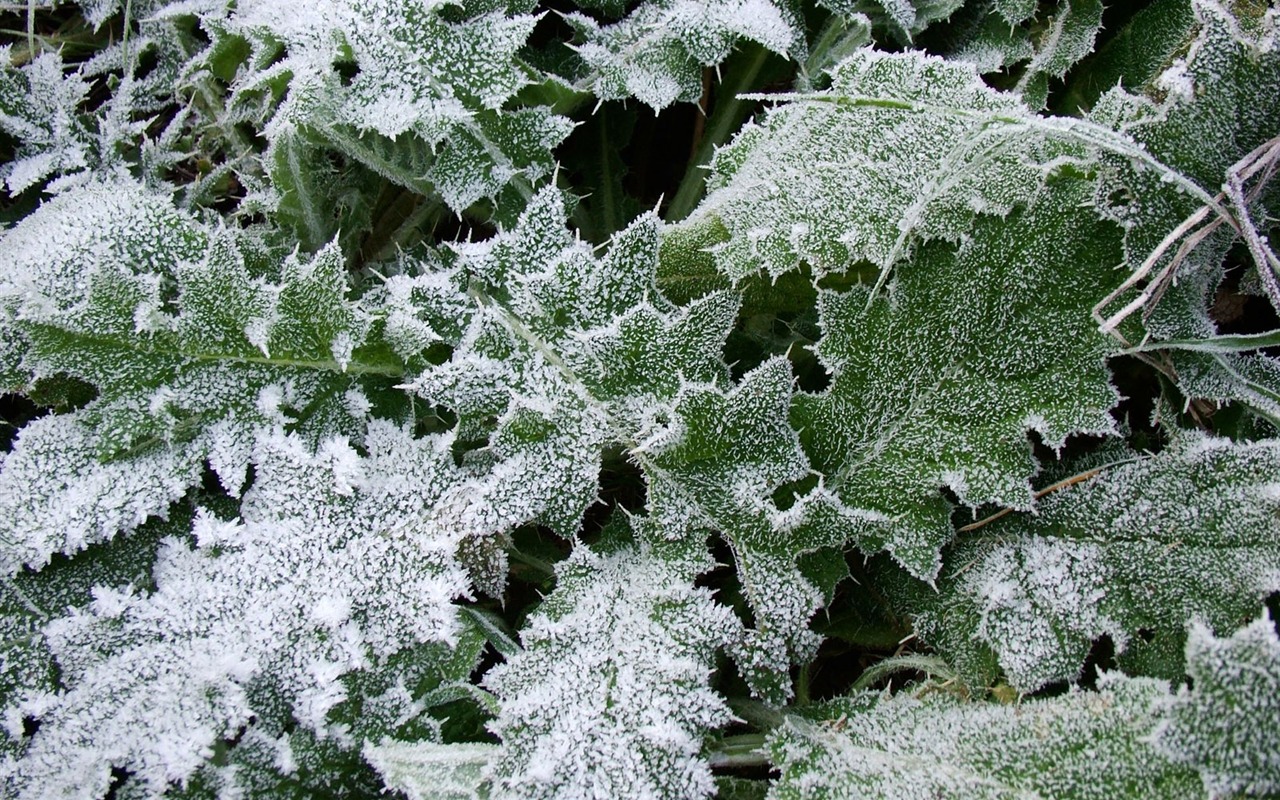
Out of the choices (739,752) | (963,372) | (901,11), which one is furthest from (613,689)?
(901,11)

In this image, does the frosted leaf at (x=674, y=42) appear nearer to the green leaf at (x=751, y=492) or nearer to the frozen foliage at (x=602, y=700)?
the green leaf at (x=751, y=492)

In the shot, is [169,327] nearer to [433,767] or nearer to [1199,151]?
[433,767]

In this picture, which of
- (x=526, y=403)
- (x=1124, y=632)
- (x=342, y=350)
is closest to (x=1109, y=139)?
(x=1124, y=632)

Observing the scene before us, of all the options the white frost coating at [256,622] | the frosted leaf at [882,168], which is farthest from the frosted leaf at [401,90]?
the white frost coating at [256,622]

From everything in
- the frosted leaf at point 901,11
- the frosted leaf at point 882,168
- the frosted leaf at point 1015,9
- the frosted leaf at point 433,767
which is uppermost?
the frosted leaf at point 1015,9

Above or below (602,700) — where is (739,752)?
below

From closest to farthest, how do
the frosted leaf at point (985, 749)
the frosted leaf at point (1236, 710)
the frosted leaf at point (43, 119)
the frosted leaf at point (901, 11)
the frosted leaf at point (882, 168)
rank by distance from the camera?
the frosted leaf at point (1236, 710), the frosted leaf at point (985, 749), the frosted leaf at point (882, 168), the frosted leaf at point (901, 11), the frosted leaf at point (43, 119)

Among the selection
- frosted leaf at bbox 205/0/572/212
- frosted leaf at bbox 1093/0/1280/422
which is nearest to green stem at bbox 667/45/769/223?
frosted leaf at bbox 205/0/572/212
